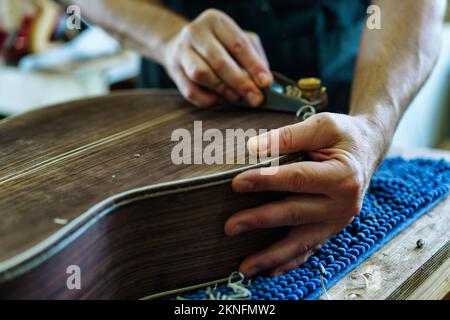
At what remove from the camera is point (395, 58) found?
41.6 inches

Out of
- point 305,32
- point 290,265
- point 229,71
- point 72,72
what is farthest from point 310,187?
point 72,72

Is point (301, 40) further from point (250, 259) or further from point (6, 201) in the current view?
point (6, 201)

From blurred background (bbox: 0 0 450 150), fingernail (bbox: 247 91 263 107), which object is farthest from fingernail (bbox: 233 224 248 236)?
blurred background (bbox: 0 0 450 150)

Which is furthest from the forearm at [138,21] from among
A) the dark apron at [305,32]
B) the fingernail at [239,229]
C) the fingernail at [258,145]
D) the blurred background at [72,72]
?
the blurred background at [72,72]

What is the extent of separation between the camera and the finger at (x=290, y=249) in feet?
2.70

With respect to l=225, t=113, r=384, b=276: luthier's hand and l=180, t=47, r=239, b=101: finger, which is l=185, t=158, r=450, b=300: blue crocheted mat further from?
l=180, t=47, r=239, b=101: finger

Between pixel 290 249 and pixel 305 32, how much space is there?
72 cm

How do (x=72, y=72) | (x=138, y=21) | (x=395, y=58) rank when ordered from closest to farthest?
(x=395, y=58) < (x=138, y=21) < (x=72, y=72)

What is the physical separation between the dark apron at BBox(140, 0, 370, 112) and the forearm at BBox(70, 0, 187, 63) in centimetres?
12

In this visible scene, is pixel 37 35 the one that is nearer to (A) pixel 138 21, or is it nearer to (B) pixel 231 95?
(A) pixel 138 21

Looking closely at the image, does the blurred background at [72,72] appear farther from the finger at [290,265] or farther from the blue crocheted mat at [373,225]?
the finger at [290,265]

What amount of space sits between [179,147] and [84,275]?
0.94 feet

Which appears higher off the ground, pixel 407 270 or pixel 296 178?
pixel 296 178

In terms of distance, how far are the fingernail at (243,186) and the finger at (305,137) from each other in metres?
0.08
